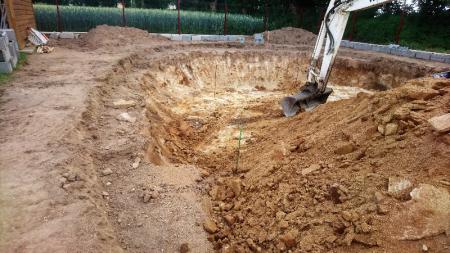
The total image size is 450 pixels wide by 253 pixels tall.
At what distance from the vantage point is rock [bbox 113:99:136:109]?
6379 millimetres

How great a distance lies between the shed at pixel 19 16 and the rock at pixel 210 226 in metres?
10.0

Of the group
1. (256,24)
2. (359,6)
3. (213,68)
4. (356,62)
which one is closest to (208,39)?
(213,68)

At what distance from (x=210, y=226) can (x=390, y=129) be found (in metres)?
2.58

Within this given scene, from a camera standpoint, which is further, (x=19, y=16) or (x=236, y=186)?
(x=19, y=16)

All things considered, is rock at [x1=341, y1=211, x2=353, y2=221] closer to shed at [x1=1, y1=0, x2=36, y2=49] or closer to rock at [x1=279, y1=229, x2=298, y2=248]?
rock at [x1=279, y1=229, x2=298, y2=248]

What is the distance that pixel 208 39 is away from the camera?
1496 centimetres

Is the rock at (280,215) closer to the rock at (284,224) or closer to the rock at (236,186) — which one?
the rock at (284,224)

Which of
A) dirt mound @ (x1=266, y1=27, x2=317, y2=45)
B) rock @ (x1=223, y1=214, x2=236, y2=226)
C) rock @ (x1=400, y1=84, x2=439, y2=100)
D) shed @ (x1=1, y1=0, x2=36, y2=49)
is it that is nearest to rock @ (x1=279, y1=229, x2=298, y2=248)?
A: rock @ (x1=223, y1=214, x2=236, y2=226)

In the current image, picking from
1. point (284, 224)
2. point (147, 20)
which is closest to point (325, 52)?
point (284, 224)

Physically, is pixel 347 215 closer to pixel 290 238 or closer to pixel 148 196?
pixel 290 238

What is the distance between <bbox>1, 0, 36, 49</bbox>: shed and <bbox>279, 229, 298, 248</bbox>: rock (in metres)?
10.9

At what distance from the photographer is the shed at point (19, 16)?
10094 mm

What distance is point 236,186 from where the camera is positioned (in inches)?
181

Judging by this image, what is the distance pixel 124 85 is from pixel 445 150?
6.67 metres
